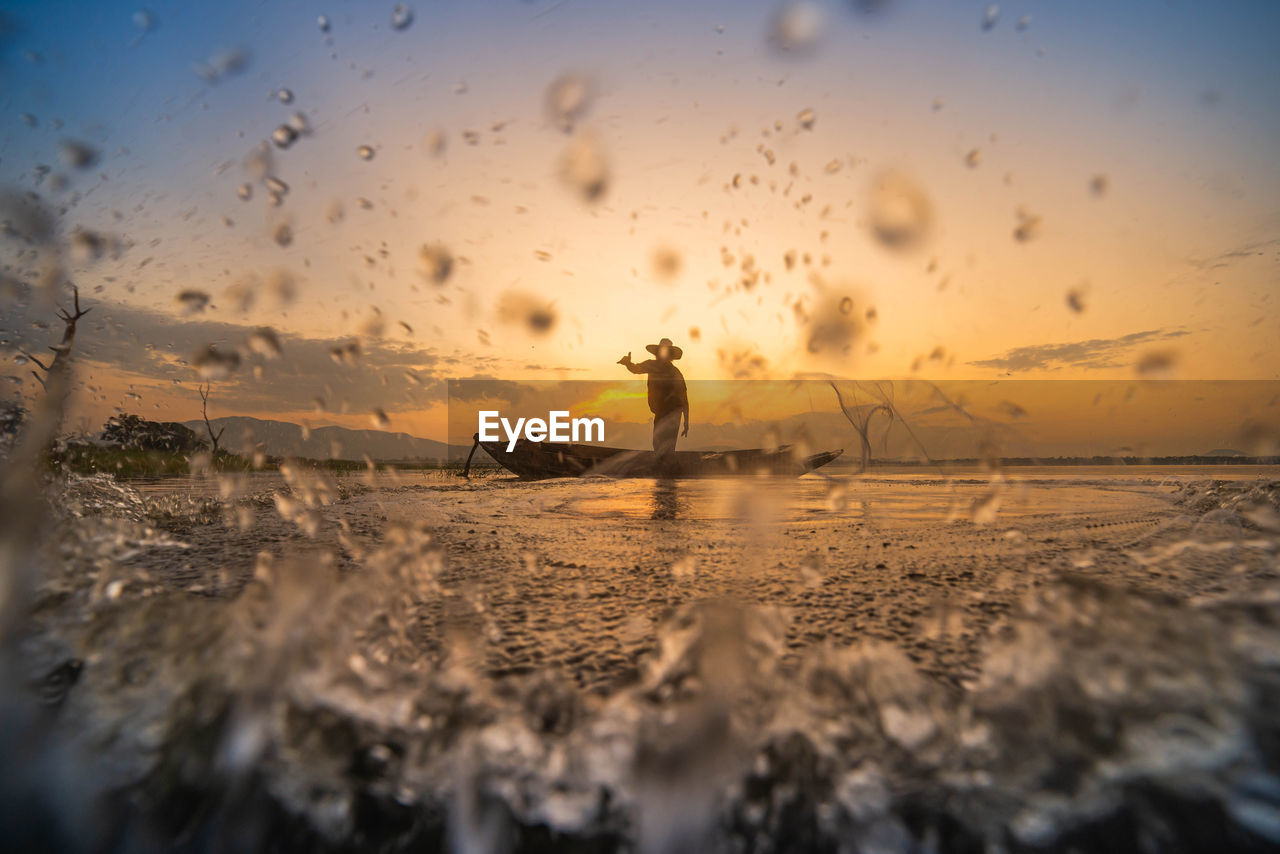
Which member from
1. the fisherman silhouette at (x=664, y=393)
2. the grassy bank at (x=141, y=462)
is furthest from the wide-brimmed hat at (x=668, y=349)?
the grassy bank at (x=141, y=462)

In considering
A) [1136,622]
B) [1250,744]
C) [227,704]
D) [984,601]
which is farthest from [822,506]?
[227,704]

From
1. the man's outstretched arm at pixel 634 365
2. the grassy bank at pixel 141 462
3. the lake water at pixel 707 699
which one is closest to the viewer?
the lake water at pixel 707 699

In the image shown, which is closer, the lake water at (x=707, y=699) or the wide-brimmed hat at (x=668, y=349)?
the lake water at (x=707, y=699)

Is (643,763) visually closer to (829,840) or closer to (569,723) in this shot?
(569,723)

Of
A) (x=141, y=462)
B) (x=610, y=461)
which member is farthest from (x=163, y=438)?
(x=610, y=461)

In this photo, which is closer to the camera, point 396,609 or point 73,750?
point 73,750

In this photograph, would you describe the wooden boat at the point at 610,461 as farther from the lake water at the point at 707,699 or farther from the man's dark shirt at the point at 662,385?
the lake water at the point at 707,699

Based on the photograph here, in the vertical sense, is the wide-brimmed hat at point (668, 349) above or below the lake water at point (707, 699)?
above
